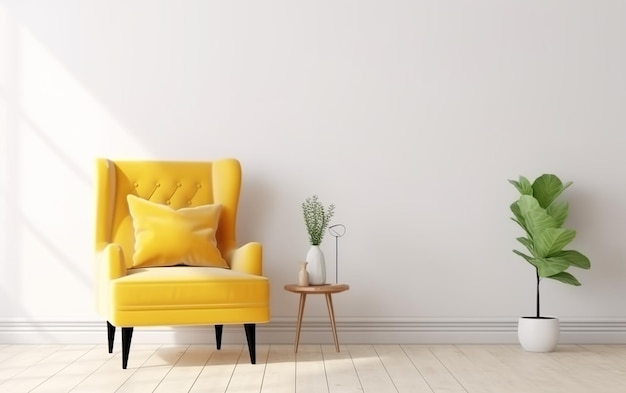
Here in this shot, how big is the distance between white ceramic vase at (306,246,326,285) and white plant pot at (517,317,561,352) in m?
1.20

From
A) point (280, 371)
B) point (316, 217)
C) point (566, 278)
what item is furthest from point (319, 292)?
point (566, 278)

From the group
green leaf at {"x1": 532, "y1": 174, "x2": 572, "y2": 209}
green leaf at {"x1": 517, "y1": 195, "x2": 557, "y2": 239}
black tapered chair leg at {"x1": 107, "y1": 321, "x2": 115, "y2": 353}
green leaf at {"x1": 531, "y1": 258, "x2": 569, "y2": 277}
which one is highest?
green leaf at {"x1": 532, "y1": 174, "x2": 572, "y2": 209}

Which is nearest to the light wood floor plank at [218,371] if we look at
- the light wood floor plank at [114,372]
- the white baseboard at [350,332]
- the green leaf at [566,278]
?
the white baseboard at [350,332]

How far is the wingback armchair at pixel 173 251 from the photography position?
4352 millimetres

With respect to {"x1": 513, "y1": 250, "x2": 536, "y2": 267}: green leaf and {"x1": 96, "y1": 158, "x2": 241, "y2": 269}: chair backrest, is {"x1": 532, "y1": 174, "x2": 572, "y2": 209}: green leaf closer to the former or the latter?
{"x1": 513, "y1": 250, "x2": 536, "y2": 267}: green leaf

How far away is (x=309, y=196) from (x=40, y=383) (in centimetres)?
203

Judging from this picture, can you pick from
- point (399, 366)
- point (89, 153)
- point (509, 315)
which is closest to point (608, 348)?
point (509, 315)

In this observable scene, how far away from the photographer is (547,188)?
5125 mm

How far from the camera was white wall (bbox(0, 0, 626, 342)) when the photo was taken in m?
5.34

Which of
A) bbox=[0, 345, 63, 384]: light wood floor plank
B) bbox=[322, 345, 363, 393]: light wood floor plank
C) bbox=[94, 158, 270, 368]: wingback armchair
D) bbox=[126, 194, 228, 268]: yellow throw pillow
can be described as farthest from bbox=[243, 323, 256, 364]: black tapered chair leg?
bbox=[0, 345, 63, 384]: light wood floor plank

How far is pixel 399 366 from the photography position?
4.43 meters

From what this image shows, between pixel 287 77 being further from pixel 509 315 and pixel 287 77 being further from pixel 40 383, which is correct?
pixel 40 383

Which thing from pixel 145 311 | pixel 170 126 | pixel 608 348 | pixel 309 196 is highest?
pixel 170 126

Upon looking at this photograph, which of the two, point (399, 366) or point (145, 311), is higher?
point (145, 311)
